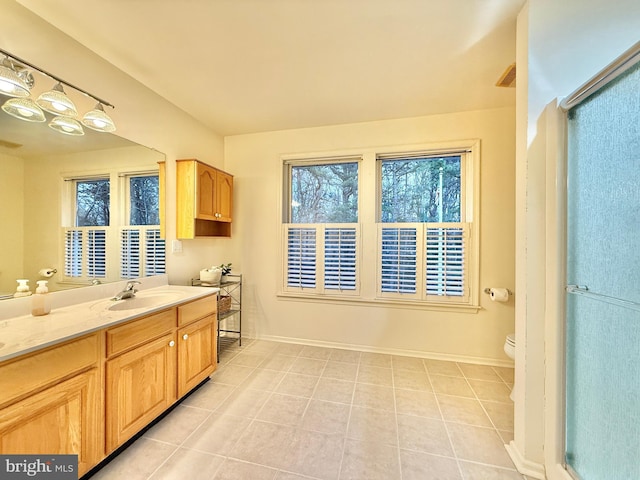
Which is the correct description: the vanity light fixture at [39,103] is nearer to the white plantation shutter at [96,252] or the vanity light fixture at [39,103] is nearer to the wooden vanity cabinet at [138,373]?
the white plantation shutter at [96,252]

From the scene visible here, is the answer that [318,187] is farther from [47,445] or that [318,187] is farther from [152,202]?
[47,445]

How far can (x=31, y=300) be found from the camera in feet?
4.54

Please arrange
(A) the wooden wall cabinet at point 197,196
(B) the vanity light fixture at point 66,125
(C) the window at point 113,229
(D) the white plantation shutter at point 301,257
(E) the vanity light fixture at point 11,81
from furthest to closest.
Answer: (D) the white plantation shutter at point 301,257 → (A) the wooden wall cabinet at point 197,196 → (C) the window at point 113,229 → (B) the vanity light fixture at point 66,125 → (E) the vanity light fixture at point 11,81

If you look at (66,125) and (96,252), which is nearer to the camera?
(66,125)

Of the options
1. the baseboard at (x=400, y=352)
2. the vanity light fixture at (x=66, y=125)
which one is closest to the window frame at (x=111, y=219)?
the vanity light fixture at (x=66, y=125)

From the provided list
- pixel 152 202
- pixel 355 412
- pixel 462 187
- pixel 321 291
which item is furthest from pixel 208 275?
pixel 462 187

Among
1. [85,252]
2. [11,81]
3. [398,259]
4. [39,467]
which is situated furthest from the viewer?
[398,259]

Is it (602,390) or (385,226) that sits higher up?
(385,226)

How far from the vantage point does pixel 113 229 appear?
6.04 ft

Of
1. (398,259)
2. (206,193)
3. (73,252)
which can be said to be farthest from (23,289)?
(398,259)

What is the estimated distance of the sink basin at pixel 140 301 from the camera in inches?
64.1

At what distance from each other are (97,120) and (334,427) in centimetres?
258

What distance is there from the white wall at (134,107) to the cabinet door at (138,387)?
92 cm

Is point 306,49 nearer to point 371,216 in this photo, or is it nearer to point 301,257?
point 371,216
